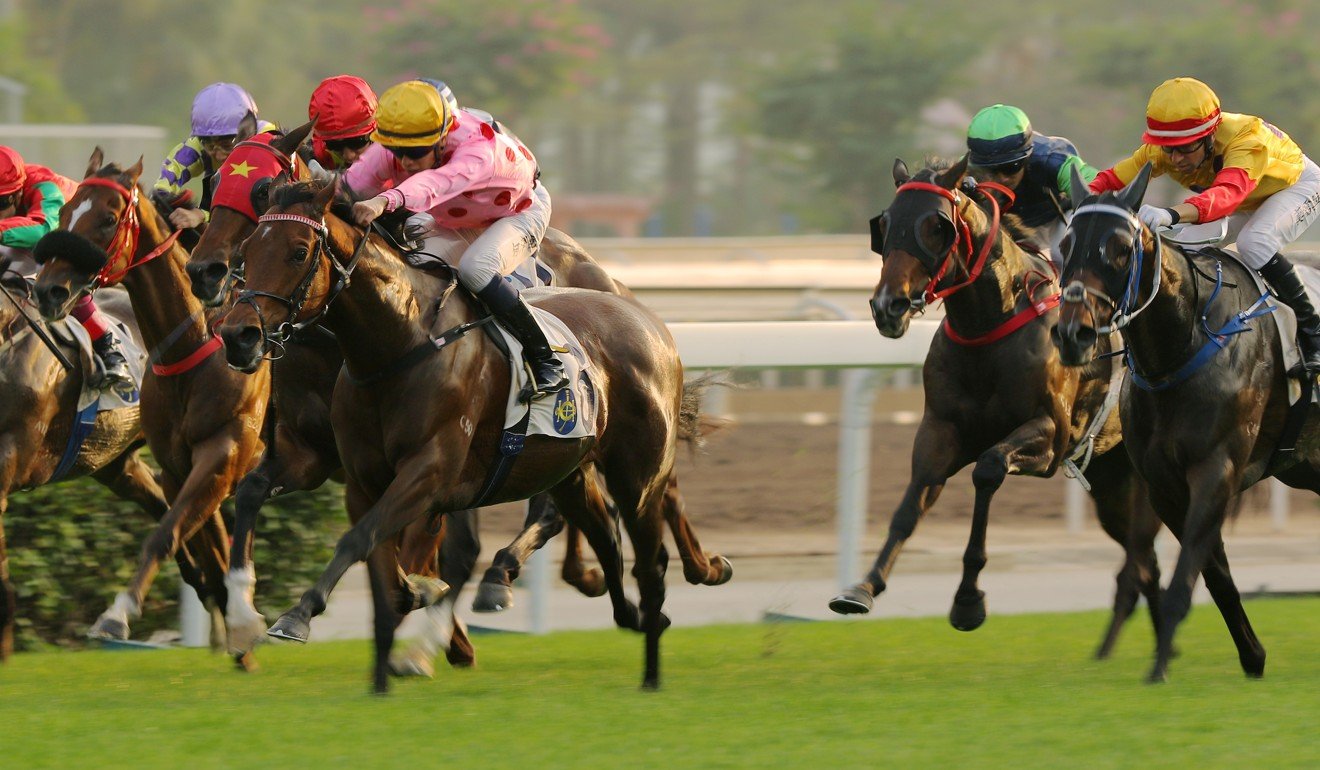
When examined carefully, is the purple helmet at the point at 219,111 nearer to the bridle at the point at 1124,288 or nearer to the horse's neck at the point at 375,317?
the horse's neck at the point at 375,317

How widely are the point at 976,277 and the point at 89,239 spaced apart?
2.79 meters

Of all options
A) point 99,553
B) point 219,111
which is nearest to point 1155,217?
point 219,111

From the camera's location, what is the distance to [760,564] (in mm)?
9555

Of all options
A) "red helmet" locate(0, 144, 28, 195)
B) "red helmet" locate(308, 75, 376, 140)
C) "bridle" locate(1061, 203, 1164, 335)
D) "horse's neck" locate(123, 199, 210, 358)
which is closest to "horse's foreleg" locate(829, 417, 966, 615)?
"bridle" locate(1061, 203, 1164, 335)

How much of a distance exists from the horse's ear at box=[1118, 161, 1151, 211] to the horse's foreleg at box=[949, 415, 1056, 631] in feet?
3.31

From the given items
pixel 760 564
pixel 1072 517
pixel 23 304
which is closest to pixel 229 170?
pixel 23 304

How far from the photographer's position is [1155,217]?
19.5ft

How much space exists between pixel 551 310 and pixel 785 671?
1.40 meters

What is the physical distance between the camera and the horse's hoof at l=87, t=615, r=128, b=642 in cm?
597

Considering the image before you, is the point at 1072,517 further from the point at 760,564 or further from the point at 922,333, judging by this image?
the point at 922,333

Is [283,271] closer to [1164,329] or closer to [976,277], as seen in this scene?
[976,277]

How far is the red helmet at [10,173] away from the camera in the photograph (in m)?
6.93

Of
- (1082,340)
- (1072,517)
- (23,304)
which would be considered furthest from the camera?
(1072,517)

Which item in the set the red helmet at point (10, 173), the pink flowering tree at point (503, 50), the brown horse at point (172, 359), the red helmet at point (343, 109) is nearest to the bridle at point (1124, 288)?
the red helmet at point (343, 109)
